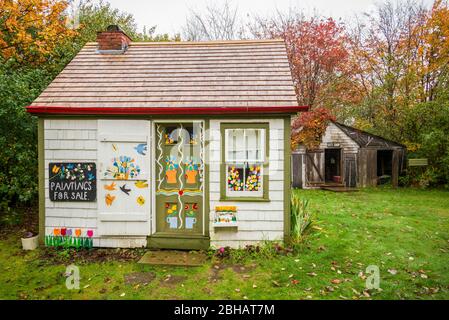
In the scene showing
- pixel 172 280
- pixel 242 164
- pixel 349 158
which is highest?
pixel 349 158

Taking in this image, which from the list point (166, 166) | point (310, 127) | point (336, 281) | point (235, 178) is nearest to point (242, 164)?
point (235, 178)

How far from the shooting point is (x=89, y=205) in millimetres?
6070

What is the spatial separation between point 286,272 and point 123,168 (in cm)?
391

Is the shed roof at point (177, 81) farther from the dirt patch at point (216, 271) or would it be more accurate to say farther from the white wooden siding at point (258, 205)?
the dirt patch at point (216, 271)

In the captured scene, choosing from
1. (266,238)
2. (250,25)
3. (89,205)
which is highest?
(250,25)

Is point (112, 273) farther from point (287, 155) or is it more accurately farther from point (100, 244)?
point (287, 155)

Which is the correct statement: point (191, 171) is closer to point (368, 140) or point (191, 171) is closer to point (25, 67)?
point (25, 67)

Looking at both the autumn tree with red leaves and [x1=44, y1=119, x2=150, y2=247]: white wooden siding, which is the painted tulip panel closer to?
[x1=44, y1=119, x2=150, y2=247]: white wooden siding

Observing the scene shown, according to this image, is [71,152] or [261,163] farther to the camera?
[71,152]

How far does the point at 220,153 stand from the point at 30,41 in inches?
323

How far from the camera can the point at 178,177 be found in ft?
20.3

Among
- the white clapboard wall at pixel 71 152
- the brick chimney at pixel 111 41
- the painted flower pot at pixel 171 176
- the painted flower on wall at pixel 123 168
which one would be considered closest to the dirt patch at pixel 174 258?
the white clapboard wall at pixel 71 152

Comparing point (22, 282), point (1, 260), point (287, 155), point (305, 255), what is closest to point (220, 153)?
point (287, 155)

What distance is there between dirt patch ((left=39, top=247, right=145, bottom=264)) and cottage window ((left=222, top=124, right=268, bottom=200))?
232 centimetres
